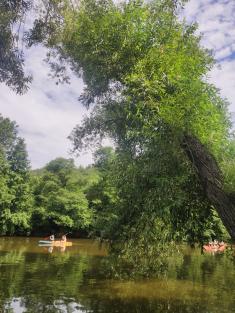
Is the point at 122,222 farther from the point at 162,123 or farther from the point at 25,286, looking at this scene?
the point at 25,286

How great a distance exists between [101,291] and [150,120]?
10409mm

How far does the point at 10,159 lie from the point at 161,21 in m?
49.8

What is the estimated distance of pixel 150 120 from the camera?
35.4 feet

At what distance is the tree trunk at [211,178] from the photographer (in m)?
8.11

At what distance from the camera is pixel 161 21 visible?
12.8 metres

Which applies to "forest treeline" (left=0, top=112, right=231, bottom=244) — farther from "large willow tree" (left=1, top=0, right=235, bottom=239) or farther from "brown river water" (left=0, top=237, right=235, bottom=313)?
"brown river water" (left=0, top=237, right=235, bottom=313)

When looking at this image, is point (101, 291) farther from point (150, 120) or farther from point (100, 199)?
point (100, 199)

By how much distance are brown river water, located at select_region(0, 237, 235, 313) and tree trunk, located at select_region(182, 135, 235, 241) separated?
327cm

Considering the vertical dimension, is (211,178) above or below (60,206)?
below

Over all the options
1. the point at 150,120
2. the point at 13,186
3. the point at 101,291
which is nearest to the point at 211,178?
the point at 150,120

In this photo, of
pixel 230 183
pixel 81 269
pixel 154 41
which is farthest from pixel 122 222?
pixel 81 269

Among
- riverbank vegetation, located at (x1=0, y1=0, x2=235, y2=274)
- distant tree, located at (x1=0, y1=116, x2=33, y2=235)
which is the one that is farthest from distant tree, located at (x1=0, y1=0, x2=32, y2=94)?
distant tree, located at (x1=0, y1=116, x2=33, y2=235)

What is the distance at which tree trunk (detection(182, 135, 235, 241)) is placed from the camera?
811 centimetres

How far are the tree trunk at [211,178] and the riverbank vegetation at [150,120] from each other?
0.02m
